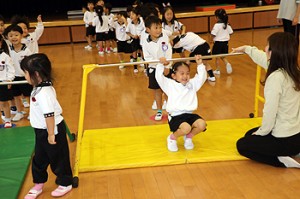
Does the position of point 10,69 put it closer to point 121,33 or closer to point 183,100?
point 183,100

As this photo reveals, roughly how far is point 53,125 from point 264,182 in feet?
5.10

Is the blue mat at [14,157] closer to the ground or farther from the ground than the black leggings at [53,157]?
closer to the ground

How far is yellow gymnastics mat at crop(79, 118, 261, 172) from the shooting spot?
3.03m

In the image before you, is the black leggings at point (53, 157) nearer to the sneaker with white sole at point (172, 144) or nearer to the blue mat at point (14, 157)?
the blue mat at point (14, 157)

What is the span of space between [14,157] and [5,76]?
106 cm

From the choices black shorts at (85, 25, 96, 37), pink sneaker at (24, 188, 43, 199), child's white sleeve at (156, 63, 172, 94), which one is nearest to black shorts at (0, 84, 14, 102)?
pink sneaker at (24, 188, 43, 199)

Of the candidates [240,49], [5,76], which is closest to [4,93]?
[5,76]

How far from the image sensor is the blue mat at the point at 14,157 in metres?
2.76

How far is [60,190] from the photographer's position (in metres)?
2.71

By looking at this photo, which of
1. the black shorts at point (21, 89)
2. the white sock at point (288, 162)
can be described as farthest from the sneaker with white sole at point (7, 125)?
the white sock at point (288, 162)

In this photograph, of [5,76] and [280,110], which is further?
[5,76]

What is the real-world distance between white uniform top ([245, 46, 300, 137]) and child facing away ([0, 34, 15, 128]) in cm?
259

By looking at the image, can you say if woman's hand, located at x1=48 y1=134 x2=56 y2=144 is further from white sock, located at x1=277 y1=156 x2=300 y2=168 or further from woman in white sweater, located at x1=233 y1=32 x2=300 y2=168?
white sock, located at x1=277 y1=156 x2=300 y2=168

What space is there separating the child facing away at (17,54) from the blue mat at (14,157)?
562 mm
